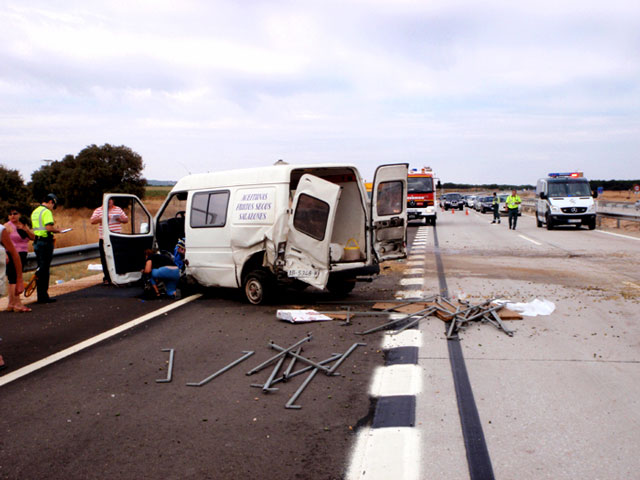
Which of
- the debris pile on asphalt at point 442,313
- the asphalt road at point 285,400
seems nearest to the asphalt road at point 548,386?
the asphalt road at point 285,400

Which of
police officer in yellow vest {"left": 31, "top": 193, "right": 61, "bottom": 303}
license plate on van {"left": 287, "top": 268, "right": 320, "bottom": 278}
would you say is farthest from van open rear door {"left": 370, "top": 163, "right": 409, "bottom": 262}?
police officer in yellow vest {"left": 31, "top": 193, "right": 61, "bottom": 303}

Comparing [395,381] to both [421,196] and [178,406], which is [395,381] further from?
[421,196]

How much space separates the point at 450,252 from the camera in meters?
18.1

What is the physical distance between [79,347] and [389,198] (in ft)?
17.7

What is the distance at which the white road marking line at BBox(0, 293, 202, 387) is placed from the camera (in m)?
6.04

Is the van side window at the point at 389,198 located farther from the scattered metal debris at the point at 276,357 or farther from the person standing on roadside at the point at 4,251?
the person standing on roadside at the point at 4,251

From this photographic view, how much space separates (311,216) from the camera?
8852 millimetres

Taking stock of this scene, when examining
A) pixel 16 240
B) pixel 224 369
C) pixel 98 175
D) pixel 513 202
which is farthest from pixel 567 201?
pixel 98 175

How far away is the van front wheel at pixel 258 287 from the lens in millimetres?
→ 9234

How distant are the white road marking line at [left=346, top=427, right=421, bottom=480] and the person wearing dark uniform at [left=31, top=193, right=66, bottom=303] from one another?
765cm

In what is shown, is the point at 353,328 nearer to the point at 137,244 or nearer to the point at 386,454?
the point at 386,454

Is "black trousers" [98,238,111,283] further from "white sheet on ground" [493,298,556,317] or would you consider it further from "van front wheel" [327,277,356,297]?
"white sheet on ground" [493,298,556,317]

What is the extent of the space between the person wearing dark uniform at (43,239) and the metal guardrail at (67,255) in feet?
7.50

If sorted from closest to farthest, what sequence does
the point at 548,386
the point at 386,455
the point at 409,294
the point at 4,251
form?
the point at 386,455 → the point at 548,386 → the point at 4,251 → the point at 409,294
